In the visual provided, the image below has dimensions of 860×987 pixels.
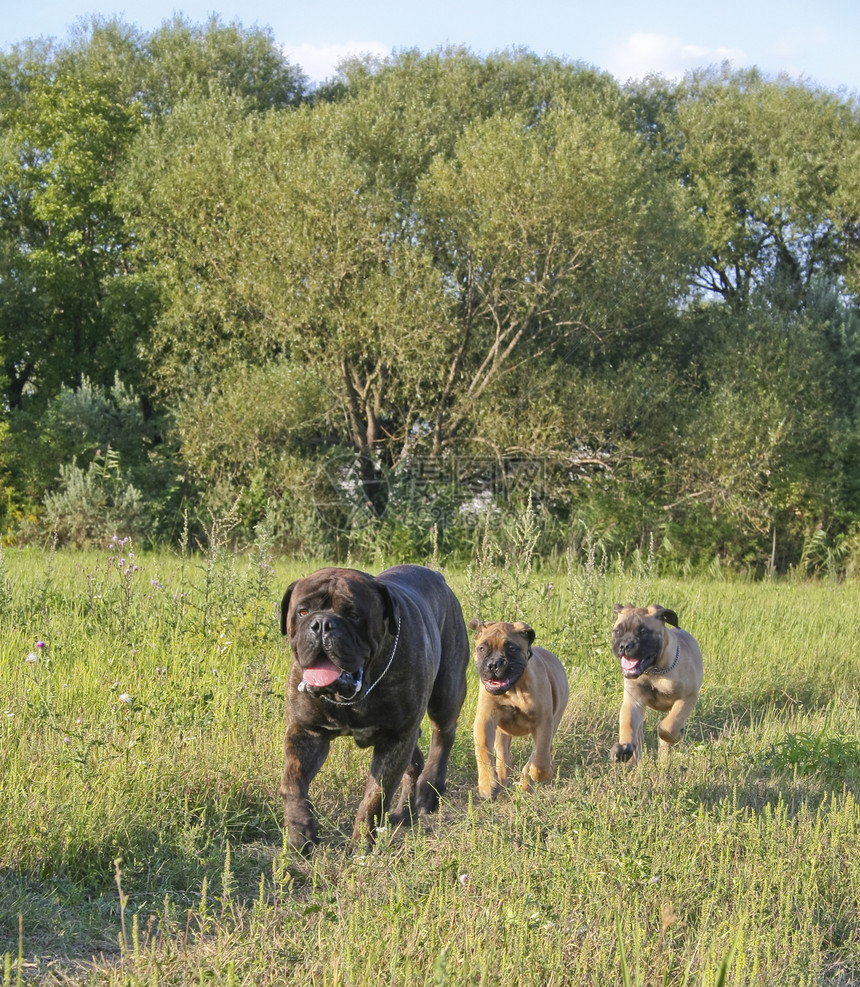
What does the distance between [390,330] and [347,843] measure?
46.5 feet

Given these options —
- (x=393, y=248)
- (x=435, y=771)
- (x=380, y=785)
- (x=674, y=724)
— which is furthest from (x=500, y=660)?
(x=393, y=248)

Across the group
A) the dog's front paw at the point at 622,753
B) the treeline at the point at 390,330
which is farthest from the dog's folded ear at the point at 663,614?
the treeline at the point at 390,330

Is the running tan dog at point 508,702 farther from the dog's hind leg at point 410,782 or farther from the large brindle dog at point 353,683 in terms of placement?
the large brindle dog at point 353,683

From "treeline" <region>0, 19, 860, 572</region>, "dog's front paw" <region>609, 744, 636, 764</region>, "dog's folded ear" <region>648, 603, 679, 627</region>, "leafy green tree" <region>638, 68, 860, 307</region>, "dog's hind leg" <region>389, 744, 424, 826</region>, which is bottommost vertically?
"dog's hind leg" <region>389, 744, 424, 826</region>

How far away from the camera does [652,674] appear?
252 inches

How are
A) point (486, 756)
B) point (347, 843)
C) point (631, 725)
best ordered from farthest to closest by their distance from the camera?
point (631, 725) → point (486, 756) → point (347, 843)

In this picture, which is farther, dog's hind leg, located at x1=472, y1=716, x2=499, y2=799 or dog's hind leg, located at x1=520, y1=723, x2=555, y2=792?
dog's hind leg, located at x1=520, y1=723, x2=555, y2=792

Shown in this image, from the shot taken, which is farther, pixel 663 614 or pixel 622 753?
pixel 663 614

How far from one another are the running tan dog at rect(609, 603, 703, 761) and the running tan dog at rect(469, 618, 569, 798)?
547mm

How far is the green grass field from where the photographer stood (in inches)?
132


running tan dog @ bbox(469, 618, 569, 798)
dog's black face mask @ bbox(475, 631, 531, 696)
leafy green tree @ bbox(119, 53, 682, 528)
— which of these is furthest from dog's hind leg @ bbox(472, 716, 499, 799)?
leafy green tree @ bbox(119, 53, 682, 528)

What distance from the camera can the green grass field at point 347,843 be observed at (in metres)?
3.36

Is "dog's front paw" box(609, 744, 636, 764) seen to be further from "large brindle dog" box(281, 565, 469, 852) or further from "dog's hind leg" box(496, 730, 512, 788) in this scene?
"large brindle dog" box(281, 565, 469, 852)

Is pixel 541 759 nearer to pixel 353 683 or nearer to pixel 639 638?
pixel 639 638
